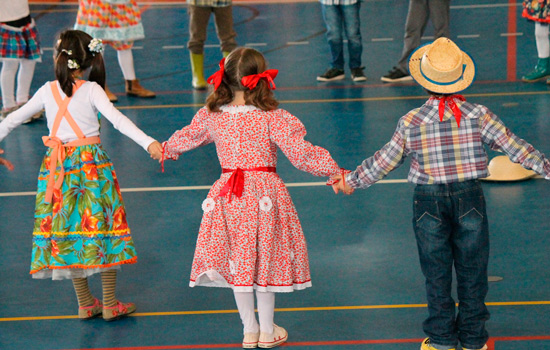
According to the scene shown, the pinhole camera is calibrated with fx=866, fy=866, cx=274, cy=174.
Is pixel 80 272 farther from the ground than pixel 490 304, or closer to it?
farther from the ground

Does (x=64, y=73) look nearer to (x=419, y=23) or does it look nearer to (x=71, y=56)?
(x=71, y=56)

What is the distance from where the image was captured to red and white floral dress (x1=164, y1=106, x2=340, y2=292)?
145 inches

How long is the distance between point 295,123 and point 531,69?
18.8 ft

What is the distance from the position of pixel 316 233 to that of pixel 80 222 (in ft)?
5.14

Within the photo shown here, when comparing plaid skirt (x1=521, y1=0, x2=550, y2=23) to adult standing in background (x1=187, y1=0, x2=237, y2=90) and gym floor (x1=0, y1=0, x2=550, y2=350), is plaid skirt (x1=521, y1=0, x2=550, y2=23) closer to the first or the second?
gym floor (x1=0, y1=0, x2=550, y2=350)

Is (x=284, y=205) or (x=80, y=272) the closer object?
(x=284, y=205)

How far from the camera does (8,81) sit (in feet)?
25.5

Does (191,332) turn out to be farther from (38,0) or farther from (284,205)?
(38,0)

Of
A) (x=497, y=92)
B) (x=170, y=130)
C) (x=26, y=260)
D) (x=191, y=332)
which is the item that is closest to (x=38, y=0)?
(x=170, y=130)

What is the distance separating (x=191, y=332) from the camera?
3961mm

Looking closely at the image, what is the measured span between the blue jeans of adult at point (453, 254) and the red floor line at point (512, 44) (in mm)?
5388

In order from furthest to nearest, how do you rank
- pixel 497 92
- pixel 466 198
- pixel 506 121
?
pixel 497 92 → pixel 506 121 → pixel 466 198

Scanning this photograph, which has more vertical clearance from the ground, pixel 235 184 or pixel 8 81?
pixel 235 184

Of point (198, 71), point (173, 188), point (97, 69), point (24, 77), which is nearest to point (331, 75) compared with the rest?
point (198, 71)
